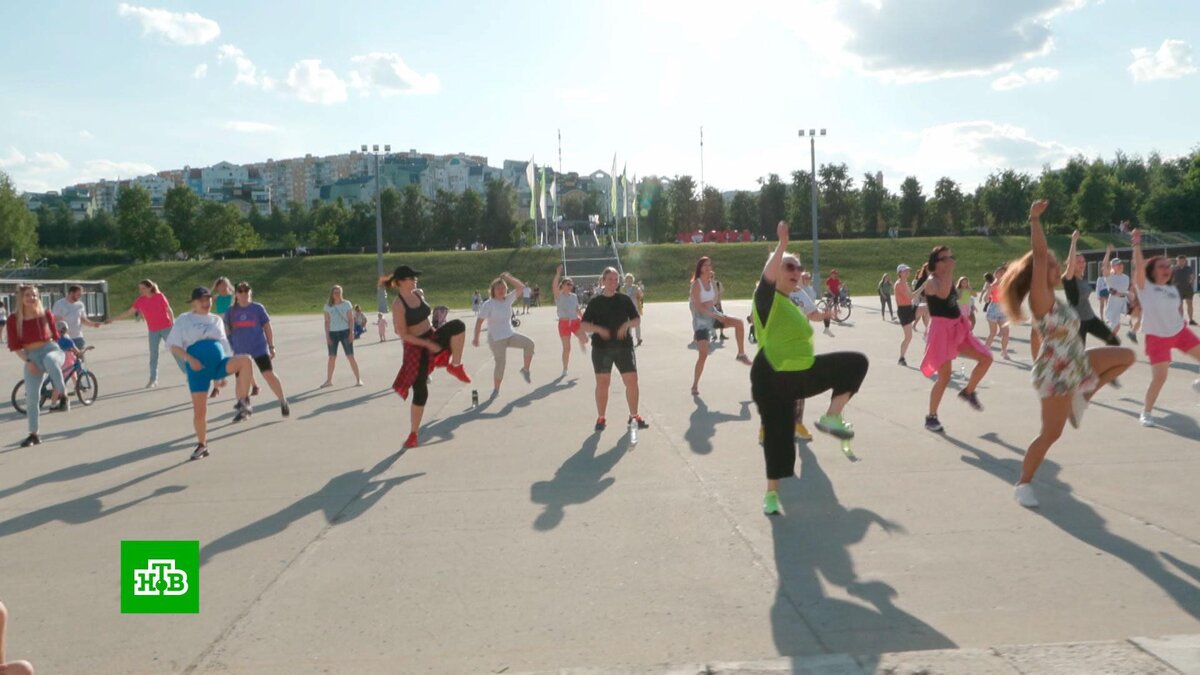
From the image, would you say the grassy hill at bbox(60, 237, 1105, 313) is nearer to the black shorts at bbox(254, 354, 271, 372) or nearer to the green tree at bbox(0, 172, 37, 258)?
the green tree at bbox(0, 172, 37, 258)

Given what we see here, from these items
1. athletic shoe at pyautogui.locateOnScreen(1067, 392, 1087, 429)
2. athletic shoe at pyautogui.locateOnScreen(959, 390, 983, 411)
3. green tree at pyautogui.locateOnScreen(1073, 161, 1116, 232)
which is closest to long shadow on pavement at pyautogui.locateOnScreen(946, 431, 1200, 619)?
athletic shoe at pyautogui.locateOnScreen(1067, 392, 1087, 429)

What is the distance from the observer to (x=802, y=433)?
335 inches

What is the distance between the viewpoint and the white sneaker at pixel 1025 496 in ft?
20.2

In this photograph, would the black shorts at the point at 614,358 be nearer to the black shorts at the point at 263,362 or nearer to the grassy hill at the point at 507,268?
the black shorts at the point at 263,362

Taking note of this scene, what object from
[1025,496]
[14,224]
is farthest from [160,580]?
[14,224]

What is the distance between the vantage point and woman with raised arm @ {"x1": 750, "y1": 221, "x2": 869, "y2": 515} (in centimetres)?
621

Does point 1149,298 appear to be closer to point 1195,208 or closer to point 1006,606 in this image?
point 1006,606

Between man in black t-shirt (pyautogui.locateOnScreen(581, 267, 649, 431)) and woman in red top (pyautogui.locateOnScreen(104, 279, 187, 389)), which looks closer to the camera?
man in black t-shirt (pyautogui.locateOnScreen(581, 267, 649, 431))

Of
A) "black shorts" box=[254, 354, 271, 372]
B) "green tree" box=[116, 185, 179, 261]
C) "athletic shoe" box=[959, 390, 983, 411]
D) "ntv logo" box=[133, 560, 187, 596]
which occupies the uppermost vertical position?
"green tree" box=[116, 185, 179, 261]

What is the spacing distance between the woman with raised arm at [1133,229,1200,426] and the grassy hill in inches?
2106

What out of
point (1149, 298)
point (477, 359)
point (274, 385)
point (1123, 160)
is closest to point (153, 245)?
point (477, 359)

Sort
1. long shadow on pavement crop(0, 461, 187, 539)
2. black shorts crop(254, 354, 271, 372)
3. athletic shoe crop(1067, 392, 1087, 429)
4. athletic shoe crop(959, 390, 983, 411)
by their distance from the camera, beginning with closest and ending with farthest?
athletic shoe crop(1067, 392, 1087, 429)
long shadow on pavement crop(0, 461, 187, 539)
athletic shoe crop(959, 390, 983, 411)
black shorts crop(254, 354, 271, 372)

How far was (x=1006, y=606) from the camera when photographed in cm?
438

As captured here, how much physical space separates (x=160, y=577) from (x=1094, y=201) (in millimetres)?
99187
